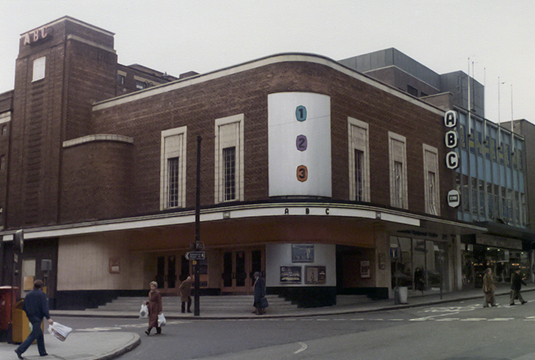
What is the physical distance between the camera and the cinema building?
3000 centimetres

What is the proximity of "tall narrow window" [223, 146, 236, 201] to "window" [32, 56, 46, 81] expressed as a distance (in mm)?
15977

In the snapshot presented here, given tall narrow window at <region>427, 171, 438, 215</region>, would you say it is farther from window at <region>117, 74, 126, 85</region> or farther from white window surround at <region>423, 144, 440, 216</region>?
window at <region>117, 74, 126, 85</region>

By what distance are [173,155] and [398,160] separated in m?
13.2

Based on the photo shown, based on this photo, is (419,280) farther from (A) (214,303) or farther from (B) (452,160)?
(A) (214,303)

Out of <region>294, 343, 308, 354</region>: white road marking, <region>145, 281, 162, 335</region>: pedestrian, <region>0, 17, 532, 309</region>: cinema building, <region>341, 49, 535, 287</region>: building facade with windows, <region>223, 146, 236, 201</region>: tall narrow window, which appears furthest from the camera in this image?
<region>341, 49, 535, 287</region>: building facade with windows

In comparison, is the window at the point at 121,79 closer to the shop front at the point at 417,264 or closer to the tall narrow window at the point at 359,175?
the tall narrow window at the point at 359,175

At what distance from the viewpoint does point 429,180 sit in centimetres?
3956

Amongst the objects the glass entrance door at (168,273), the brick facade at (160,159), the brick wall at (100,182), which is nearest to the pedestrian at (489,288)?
the brick facade at (160,159)

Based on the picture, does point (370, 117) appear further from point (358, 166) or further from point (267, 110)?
point (267, 110)

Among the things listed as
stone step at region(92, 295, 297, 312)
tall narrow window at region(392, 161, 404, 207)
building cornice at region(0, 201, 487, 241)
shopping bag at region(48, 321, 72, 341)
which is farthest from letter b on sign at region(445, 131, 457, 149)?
shopping bag at region(48, 321, 72, 341)

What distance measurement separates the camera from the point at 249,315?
2575 centimetres

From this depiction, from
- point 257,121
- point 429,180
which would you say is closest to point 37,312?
point 257,121

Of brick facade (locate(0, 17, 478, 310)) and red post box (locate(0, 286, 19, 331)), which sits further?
brick facade (locate(0, 17, 478, 310))

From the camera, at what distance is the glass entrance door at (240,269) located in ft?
103
